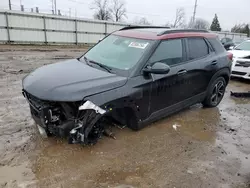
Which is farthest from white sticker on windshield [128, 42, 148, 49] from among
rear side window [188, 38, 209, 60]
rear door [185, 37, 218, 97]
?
rear side window [188, 38, 209, 60]

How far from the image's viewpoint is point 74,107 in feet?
9.62

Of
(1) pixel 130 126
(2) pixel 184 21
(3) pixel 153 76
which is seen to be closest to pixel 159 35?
(3) pixel 153 76

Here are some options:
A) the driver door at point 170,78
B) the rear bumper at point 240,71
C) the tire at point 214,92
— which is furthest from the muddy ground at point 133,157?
the rear bumper at point 240,71

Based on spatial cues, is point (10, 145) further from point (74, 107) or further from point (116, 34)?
point (116, 34)

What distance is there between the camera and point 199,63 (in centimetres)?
452

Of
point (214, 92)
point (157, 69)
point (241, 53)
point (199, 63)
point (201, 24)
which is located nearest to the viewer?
point (157, 69)

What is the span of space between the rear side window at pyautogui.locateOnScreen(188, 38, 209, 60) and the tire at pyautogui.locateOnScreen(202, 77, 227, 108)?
784 millimetres

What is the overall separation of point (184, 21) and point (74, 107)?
249 ft

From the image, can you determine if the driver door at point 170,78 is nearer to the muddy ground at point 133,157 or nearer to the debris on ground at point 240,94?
the muddy ground at point 133,157

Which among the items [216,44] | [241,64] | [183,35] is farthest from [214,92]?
[241,64]

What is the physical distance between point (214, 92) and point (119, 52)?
2745 millimetres

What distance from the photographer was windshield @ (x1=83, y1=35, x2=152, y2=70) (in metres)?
3.62

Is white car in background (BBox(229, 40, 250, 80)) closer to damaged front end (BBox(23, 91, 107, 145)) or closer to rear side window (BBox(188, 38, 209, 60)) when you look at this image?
rear side window (BBox(188, 38, 209, 60))

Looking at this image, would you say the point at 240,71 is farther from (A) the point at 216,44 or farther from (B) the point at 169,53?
(B) the point at 169,53
